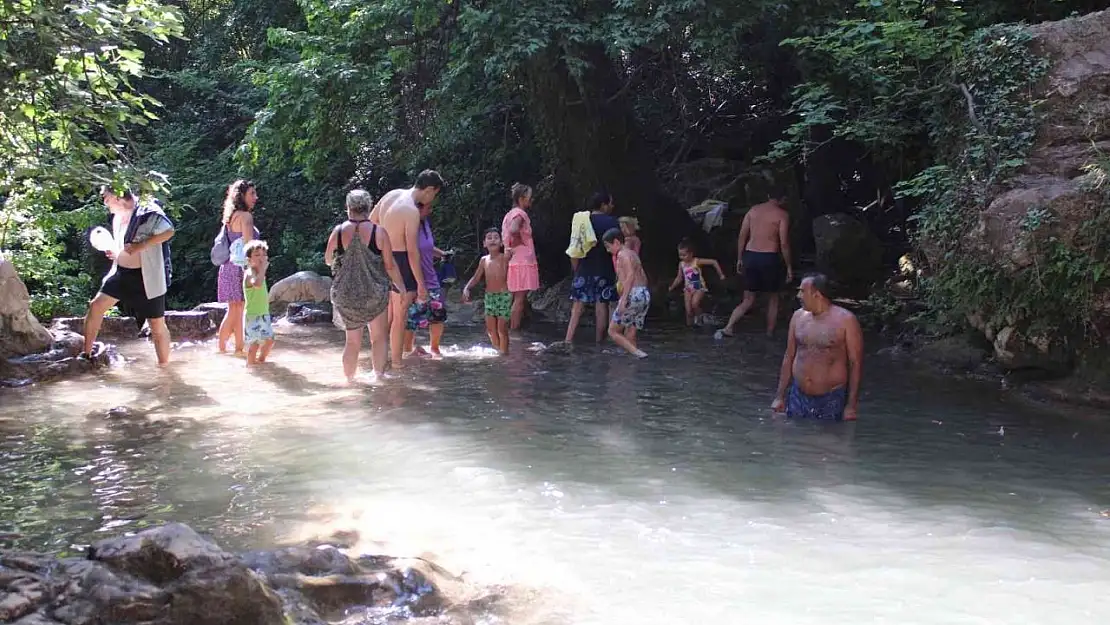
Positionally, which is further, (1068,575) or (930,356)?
(930,356)

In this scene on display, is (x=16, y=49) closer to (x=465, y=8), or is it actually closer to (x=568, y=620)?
(x=568, y=620)

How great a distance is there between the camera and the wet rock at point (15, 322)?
8.98m

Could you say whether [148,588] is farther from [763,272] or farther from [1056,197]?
[763,272]

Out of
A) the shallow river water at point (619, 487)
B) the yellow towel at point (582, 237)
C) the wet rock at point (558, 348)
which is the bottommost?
the shallow river water at point (619, 487)

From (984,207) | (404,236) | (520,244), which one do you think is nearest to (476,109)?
(520,244)

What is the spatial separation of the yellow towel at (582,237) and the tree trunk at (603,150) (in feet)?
8.57

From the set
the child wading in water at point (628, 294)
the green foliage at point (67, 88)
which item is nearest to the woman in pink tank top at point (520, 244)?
the child wading in water at point (628, 294)

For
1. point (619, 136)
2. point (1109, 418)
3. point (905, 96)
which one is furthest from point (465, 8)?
point (1109, 418)

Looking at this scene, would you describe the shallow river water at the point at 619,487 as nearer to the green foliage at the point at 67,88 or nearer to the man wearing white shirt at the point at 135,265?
the man wearing white shirt at the point at 135,265

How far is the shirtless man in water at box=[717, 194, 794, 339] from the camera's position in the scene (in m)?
12.5

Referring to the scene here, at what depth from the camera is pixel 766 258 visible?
41.2ft

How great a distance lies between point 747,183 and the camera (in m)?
16.5

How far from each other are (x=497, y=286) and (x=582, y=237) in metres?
1.41

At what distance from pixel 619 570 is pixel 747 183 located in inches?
503
